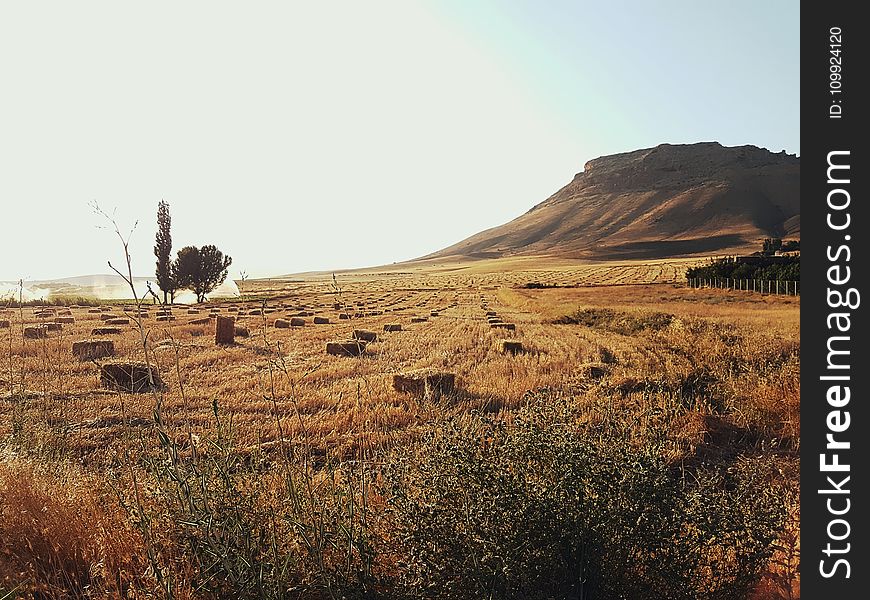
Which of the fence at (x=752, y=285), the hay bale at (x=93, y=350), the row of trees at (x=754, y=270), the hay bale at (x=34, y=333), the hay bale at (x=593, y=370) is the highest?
the row of trees at (x=754, y=270)

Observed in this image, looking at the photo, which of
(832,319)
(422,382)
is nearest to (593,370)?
(422,382)

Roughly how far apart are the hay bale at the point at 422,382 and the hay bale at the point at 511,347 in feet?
12.9

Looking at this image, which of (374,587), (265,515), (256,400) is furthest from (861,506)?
(256,400)

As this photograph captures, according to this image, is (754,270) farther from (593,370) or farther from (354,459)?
(354,459)

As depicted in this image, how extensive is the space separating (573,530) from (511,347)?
32.7 ft

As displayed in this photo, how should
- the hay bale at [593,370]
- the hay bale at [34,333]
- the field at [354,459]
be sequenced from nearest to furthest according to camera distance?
the field at [354,459]
the hay bale at [593,370]
the hay bale at [34,333]

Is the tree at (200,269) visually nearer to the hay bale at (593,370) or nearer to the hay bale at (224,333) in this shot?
the hay bale at (224,333)

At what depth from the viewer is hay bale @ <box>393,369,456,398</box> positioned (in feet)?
26.2

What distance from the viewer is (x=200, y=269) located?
56750mm

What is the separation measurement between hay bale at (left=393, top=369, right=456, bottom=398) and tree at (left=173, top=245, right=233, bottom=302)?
52029 millimetres

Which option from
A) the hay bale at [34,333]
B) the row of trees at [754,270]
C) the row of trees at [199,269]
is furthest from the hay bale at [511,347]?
the row of trees at [199,269]

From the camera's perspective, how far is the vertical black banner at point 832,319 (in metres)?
2.10

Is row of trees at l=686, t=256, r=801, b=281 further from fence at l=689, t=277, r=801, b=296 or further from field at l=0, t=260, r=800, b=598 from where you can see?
field at l=0, t=260, r=800, b=598

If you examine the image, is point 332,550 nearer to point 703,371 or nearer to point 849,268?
point 849,268
